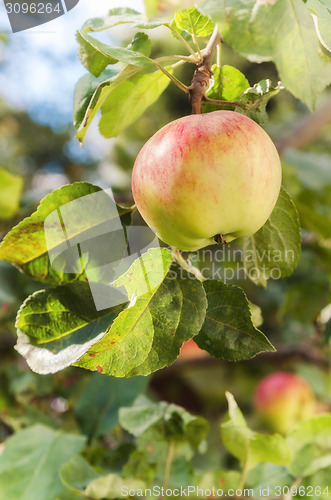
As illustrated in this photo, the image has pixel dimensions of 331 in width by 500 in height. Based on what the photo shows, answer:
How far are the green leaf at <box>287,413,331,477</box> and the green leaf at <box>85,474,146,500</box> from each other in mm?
207

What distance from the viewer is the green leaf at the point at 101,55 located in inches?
13.0

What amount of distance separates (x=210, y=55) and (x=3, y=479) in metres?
0.57

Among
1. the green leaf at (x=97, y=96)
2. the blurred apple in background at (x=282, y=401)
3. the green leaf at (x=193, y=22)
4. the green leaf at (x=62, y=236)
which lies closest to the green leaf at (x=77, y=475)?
the green leaf at (x=62, y=236)

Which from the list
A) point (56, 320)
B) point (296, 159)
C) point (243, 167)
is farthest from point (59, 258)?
point (296, 159)

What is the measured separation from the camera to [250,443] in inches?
22.2

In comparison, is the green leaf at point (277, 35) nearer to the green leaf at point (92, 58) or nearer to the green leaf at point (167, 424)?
the green leaf at point (92, 58)

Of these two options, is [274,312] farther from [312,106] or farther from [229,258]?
[312,106]

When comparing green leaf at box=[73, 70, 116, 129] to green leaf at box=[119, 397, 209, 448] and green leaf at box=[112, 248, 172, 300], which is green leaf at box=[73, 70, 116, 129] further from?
green leaf at box=[119, 397, 209, 448]

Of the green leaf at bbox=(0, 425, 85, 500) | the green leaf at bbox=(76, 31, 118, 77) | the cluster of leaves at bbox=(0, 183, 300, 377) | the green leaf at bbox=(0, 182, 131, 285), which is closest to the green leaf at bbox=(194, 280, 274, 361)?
the cluster of leaves at bbox=(0, 183, 300, 377)

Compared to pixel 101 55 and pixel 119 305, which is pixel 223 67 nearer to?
pixel 101 55

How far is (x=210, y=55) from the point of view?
1.33 ft

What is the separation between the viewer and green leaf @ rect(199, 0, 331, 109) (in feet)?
0.90

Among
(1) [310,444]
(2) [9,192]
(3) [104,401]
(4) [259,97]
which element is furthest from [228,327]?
(2) [9,192]

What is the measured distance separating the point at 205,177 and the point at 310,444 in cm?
44
